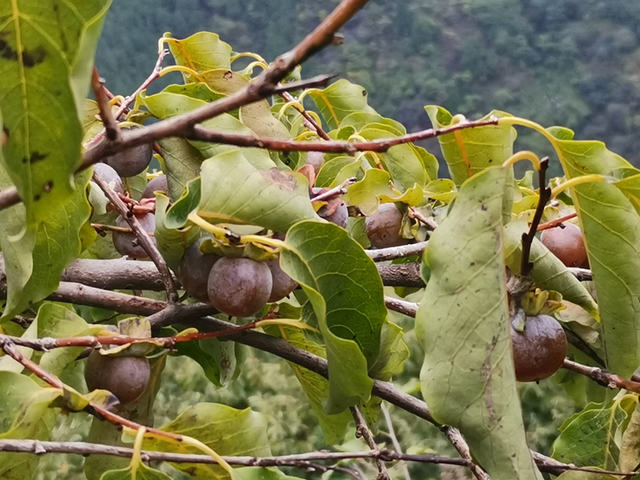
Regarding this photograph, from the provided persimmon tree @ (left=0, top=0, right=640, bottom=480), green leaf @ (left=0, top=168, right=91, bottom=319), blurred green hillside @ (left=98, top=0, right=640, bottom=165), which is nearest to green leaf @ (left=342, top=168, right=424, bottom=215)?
persimmon tree @ (left=0, top=0, right=640, bottom=480)

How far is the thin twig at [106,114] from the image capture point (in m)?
0.25

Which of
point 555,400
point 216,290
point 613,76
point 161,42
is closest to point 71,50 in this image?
point 216,290

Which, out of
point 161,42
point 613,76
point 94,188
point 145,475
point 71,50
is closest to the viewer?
point 71,50

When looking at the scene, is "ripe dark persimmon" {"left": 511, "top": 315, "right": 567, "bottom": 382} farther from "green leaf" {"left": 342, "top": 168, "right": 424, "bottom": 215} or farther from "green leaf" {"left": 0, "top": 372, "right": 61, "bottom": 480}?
"green leaf" {"left": 0, "top": 372, "right": 61, "bottom": 480}

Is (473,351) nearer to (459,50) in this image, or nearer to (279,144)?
(279,144)

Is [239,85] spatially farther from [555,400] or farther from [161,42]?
[555,400]

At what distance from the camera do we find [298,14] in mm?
2438

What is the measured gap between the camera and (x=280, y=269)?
18.7 inches

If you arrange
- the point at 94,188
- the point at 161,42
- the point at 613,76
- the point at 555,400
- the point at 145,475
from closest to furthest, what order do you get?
the point at 145,475
the point at 94,188
the point at 161,42
the point at 555,400
the point at 613,76

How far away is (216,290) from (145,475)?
0.38ft

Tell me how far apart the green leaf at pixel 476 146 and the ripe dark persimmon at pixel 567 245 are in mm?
107

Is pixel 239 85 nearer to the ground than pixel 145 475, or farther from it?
farther from it

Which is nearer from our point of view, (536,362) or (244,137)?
(244,137)

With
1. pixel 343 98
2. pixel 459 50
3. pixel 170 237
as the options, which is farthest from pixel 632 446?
pixel 459 50
